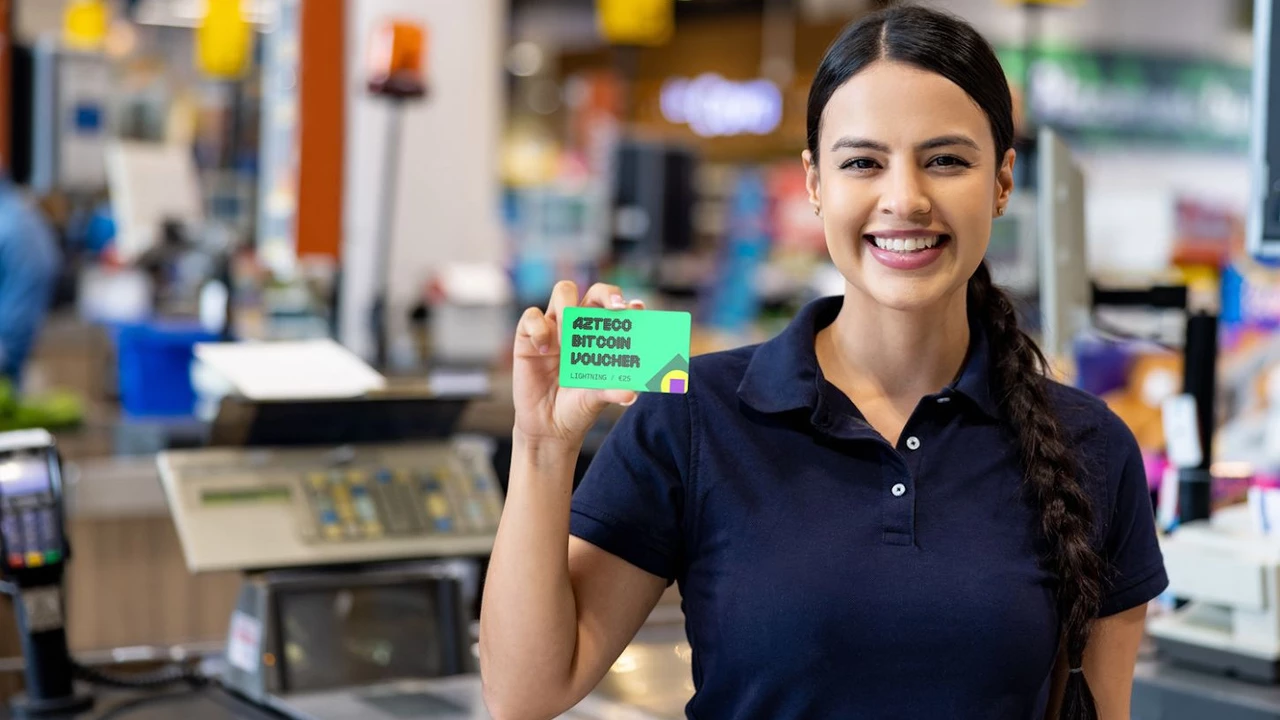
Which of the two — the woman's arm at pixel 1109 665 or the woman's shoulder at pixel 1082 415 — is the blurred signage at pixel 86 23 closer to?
the woman's shoulder at pixel 1082 415

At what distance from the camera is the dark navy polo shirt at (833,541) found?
136cm

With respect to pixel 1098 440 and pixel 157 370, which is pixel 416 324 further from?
pixel 1098 440

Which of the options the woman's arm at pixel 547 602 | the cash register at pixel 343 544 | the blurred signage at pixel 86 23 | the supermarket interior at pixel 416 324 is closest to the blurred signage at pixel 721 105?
the supermarket interior at pixel 416 324

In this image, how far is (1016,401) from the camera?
58.8 inches

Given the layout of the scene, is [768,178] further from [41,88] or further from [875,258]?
[875,258]

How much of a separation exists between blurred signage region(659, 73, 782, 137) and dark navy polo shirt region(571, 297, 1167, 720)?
14.6m

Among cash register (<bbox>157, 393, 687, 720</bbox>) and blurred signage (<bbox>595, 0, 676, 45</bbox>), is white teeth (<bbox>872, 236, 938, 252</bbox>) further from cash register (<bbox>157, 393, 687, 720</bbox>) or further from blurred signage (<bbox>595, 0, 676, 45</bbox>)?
blurred signage (<bbox>595, 0, 676, 45</bbox>)

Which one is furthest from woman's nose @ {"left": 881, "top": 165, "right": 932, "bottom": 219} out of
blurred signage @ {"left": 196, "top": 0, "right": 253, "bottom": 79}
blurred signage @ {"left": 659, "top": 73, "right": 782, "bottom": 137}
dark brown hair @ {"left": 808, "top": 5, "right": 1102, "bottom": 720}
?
blurred signage @ {"left": 659, "top": 73, "right": 782, "bottom": 137}

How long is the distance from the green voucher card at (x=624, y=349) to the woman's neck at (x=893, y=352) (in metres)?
0.28

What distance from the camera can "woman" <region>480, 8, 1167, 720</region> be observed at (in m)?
1.35

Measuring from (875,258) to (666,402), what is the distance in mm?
230

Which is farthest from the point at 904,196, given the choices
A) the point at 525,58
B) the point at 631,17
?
the point at 525,58

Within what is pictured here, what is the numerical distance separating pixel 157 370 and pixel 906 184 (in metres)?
3.78

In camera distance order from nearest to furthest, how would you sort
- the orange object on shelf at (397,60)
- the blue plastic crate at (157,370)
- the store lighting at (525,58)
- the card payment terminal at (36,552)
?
the card payment terminal at (36,552), the blue plastic crate at (157,370), the orange object on shelf at (397,60), the store lighting at (525,58)
